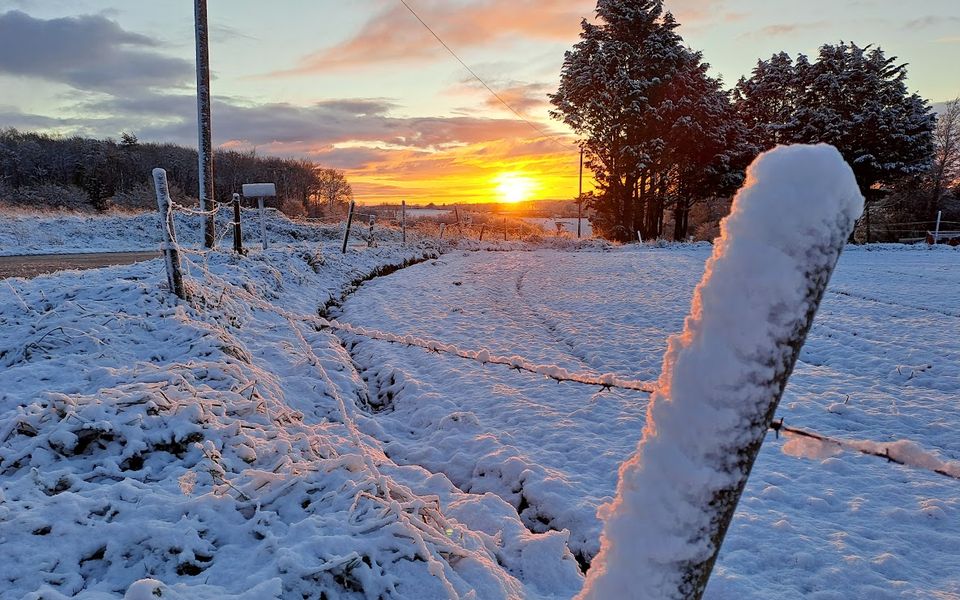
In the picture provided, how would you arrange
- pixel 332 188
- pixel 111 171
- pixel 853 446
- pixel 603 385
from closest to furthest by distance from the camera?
pixel 853 446
pixel 603 385
pixel 111 171
pixel 332 188

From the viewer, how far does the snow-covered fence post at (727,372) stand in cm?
77

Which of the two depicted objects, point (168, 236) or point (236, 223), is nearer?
point (168, 236)

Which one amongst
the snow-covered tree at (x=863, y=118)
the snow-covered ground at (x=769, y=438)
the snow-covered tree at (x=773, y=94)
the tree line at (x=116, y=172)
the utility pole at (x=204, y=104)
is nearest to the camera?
the snow-covered ground at (x=769, y=438)

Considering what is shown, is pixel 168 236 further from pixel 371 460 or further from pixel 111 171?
pixel 111 171

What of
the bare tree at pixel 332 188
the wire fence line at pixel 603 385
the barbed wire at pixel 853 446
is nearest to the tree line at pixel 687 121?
the wire fence line at pixel 603 385

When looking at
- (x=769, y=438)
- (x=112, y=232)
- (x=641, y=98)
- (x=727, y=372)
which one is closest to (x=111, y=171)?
(x=112, y=232)

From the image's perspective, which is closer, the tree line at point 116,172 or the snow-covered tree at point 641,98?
the snow-covered tree at point 641,98

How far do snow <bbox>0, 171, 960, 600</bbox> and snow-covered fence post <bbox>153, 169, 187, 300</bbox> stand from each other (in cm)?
25

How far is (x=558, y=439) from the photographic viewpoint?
4.71 meters

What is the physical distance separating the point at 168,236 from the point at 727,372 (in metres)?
6.26

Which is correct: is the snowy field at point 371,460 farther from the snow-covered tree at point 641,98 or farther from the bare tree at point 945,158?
the bare tree at point 945,158

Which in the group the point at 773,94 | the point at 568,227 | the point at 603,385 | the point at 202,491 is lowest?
the point at 202,491

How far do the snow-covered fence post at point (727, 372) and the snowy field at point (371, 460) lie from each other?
0.32m

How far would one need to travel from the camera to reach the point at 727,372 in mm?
839
